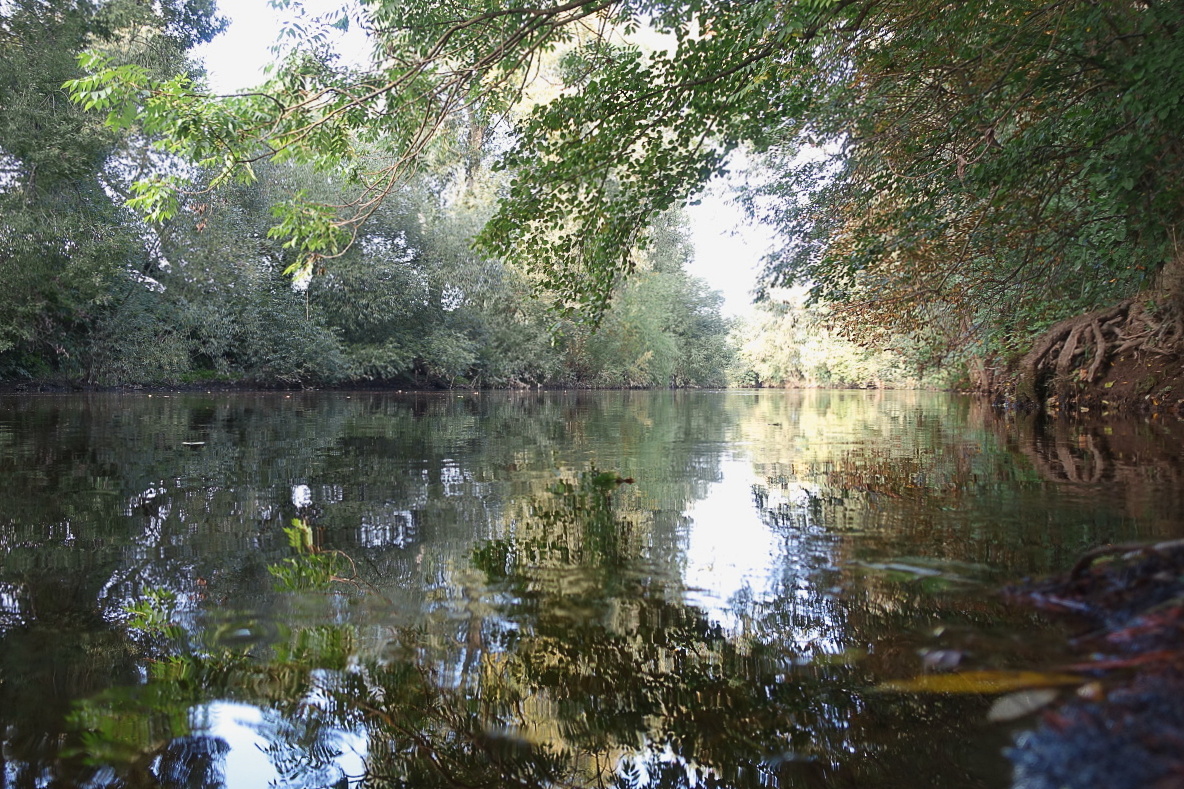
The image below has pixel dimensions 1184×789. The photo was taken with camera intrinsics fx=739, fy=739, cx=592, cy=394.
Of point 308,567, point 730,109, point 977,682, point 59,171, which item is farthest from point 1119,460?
point 59,171

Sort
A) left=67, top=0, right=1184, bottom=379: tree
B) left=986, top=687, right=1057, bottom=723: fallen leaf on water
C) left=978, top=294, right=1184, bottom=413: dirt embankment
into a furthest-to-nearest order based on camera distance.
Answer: left=978, top=294, right=1184, bottom=413: dirt embankment, left=67, top=0, right=1184, bottom=379: tree, left=986, top=687, right=1057, bottom=723: fallen leaf on water

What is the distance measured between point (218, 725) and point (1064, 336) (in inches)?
583

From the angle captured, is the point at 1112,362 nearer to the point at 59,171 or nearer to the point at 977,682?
the point at 977,682

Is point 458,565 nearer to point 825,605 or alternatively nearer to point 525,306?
point 825,605

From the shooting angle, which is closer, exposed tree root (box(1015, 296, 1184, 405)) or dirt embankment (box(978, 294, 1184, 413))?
exposed tree root (box(1015, 296, 1184, 405))

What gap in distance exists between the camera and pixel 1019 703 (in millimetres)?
1546

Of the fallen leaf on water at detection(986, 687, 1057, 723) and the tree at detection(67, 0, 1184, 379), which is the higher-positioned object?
the tree at detection(67, 0, 1184, 379)

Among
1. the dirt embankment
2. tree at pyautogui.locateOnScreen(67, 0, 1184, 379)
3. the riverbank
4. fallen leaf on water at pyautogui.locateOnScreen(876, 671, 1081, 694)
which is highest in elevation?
tree at pyautogui.locateOnScreen(67, 0, 1184, 379)

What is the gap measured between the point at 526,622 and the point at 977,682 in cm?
122

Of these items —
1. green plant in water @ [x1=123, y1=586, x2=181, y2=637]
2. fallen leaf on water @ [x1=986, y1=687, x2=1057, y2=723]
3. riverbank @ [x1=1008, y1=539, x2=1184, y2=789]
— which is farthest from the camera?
green plant in water @ [x1=123, y1=586, x2=181, y2=637]

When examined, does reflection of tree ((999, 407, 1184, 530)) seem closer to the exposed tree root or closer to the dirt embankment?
the dirt embankment

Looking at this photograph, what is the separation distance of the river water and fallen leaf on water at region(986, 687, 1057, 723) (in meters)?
0.03

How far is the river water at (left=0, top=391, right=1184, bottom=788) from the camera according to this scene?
152cm

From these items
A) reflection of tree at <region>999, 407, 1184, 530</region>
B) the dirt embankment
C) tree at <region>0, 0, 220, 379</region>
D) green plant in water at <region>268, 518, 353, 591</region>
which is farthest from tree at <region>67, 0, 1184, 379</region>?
tree at <region>0, 0, 220, 379</region>
